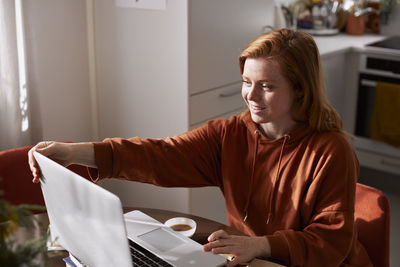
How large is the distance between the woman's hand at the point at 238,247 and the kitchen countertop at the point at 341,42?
6.70 ft

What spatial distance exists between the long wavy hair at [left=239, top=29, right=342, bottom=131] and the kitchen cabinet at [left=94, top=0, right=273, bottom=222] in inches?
31.6

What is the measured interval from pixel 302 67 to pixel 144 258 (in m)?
0.66

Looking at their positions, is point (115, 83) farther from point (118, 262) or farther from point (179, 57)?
point (118, 262)

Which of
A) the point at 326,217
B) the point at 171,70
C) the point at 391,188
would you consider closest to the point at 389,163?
the point at 391,188

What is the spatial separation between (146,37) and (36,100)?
0.55 metres

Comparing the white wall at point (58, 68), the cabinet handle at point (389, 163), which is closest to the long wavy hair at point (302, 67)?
the white wall at point (58, 68)

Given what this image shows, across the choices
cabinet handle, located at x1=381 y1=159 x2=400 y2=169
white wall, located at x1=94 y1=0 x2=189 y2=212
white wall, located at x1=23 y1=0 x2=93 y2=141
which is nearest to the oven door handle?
cabinet handle, located at x1=381 y1=159 x2=400 y2=169

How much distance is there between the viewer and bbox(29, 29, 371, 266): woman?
1.39 m

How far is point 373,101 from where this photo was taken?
3.44 metres

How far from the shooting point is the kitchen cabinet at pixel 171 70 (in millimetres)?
2299

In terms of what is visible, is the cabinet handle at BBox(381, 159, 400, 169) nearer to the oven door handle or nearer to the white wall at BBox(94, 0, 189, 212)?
the oven door handle

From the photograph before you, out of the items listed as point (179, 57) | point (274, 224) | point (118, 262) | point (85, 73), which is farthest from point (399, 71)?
point (118, 262)

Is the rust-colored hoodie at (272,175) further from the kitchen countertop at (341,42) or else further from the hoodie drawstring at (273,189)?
the kitchen countertop at (341,42)

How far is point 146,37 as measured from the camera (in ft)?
7.84
